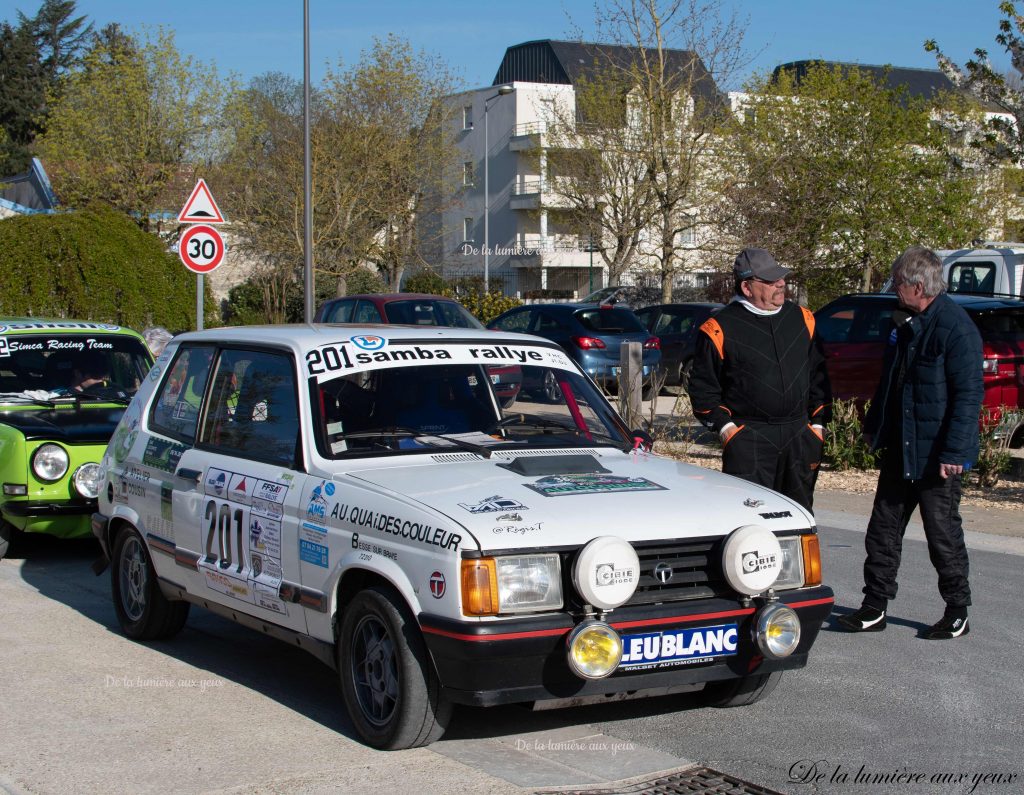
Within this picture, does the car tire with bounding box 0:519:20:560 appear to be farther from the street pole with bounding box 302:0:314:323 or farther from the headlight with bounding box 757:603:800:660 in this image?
the street pole with bounding box 302:0:314:323

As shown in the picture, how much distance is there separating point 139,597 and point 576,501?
9.86ft

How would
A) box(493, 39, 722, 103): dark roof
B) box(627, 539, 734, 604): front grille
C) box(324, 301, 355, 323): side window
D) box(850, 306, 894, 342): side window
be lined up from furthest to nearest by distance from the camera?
box(493, 39, 722, 103): dark roof, box(324, 301, 355, 323): side window, box(850, 306, 894, 342): side window, box(627, 539, 734, 604): front grille

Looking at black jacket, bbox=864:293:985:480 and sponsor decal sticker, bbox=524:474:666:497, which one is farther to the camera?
black jacket, bbox=864:293:985:480

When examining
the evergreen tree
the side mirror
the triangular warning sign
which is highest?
the evergreen tree

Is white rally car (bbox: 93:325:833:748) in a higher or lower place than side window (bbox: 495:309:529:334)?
lower

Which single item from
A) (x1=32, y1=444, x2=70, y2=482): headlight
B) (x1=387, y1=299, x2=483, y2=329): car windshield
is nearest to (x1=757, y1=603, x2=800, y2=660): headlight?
(x1=32, y1=444, x2=70, y2=482): headlight

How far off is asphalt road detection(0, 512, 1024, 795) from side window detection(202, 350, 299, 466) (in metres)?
1.13

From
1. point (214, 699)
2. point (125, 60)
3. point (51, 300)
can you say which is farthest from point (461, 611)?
point (125, 60)

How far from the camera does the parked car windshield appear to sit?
20.8 m

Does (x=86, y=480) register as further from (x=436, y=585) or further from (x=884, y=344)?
(x=884, y=344)

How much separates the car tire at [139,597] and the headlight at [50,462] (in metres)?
1.72

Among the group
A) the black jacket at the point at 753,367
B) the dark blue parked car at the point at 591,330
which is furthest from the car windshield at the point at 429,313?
the black jacket at the point at 753,367

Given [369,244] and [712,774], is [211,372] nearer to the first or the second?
[712,774]

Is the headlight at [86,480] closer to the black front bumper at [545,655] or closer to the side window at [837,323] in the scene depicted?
the black front bumper at [545,655]
